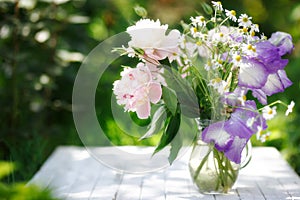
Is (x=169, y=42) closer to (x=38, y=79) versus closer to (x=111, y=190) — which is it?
(x=111, y=190)

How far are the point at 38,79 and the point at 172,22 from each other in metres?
2.33

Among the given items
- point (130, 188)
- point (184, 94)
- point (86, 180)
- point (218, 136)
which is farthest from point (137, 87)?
point (86, 180)

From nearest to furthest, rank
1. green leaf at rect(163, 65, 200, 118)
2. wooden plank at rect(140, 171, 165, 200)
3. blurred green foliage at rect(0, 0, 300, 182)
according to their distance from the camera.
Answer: green leaf at rect(163, 65, 200, 118), wooden plank at rect(140, 171, 165, 200), blurred green foliage at rect(0, 0, 300, 182)

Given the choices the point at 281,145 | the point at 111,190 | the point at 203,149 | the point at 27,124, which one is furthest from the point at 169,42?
the point at 27,124

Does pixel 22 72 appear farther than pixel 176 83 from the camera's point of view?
Yes

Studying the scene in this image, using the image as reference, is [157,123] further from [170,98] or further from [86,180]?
[86,180]

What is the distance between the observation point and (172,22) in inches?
221

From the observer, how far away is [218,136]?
1.66m

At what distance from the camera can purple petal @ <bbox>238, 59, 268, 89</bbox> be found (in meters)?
1.64

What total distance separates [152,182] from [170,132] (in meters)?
0.37

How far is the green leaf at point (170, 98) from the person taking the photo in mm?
1708

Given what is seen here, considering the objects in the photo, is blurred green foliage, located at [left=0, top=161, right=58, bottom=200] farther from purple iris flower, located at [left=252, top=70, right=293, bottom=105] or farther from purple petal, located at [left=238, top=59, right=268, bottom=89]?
purple iris flower, located at [left=252, top=70, right=293, bottom=105]

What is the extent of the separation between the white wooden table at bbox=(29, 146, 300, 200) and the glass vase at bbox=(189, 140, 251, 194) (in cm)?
3

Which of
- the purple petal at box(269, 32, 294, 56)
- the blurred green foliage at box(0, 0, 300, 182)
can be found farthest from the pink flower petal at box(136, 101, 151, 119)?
the blurred green foliage at box(0, 0, 300, 182)
